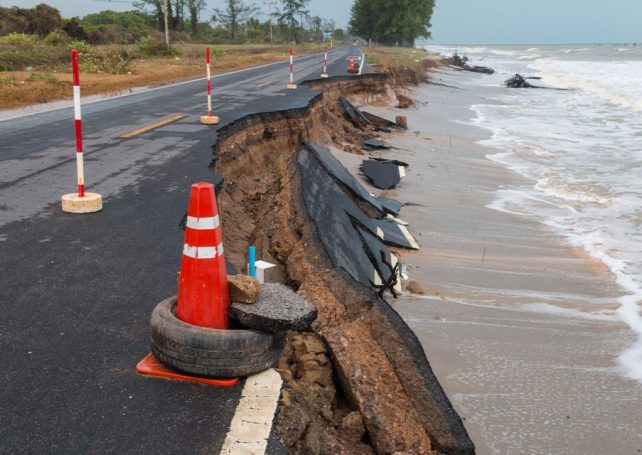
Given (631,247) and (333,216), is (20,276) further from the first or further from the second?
(631,247)

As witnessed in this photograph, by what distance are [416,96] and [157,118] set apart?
64.7ft

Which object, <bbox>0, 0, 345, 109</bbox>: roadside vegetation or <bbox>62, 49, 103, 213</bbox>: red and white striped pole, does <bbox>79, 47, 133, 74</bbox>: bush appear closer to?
<bbox>0, 0, 345, 109</bbox>: roadside vegetation

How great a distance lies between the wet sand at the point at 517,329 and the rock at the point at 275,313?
1.82m

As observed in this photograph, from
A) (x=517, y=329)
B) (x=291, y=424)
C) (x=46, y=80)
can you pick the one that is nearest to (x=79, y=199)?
(x=291, y=424)

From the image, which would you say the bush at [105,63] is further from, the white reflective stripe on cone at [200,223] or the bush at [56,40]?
the white reflective stripe on cone at [200,223]

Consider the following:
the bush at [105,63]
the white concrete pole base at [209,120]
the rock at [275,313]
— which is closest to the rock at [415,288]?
the rock at [275,313]

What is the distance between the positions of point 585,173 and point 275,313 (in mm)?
12971

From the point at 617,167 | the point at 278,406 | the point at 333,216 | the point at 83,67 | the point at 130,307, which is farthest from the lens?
the point at 83,67

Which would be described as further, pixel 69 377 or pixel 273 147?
pixel 273 147

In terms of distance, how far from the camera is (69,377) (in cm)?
321

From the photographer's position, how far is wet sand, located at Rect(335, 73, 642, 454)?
449 centimetres

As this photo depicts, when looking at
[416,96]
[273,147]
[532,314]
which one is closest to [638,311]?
[532,314]

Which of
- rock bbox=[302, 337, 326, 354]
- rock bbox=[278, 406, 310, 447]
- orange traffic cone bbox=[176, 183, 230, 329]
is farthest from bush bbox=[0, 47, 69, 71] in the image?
rock bbox=[278, 406, 310, 447]

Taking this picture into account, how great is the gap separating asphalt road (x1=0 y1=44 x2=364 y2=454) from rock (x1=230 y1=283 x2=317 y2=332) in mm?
361
